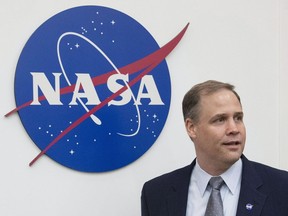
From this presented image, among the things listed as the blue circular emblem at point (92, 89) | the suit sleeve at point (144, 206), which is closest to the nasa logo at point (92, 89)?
the blue circular emblem at point (92, 89)

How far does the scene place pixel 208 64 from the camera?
2.29 m

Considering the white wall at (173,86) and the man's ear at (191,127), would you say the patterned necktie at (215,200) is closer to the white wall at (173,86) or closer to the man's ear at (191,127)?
the man's ear at (191,127)

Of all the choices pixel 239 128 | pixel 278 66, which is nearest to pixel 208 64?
pixel 278 66

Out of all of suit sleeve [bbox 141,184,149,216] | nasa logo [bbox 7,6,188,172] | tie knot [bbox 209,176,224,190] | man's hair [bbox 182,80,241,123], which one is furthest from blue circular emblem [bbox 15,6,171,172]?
tie knot [bbox 209,176,224,190]

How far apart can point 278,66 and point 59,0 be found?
1.10 m

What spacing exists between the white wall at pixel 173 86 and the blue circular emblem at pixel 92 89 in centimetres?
4

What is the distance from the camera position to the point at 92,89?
2057mm

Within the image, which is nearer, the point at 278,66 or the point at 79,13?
the point at 79,13

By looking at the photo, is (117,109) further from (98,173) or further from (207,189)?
(207,189)

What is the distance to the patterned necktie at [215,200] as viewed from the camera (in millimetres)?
1775

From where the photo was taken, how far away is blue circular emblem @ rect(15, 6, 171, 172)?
1979 millimetres

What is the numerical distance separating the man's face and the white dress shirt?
0.11 feet

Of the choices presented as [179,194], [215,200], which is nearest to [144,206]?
[179,194]

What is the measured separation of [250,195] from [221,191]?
0.12 metres
